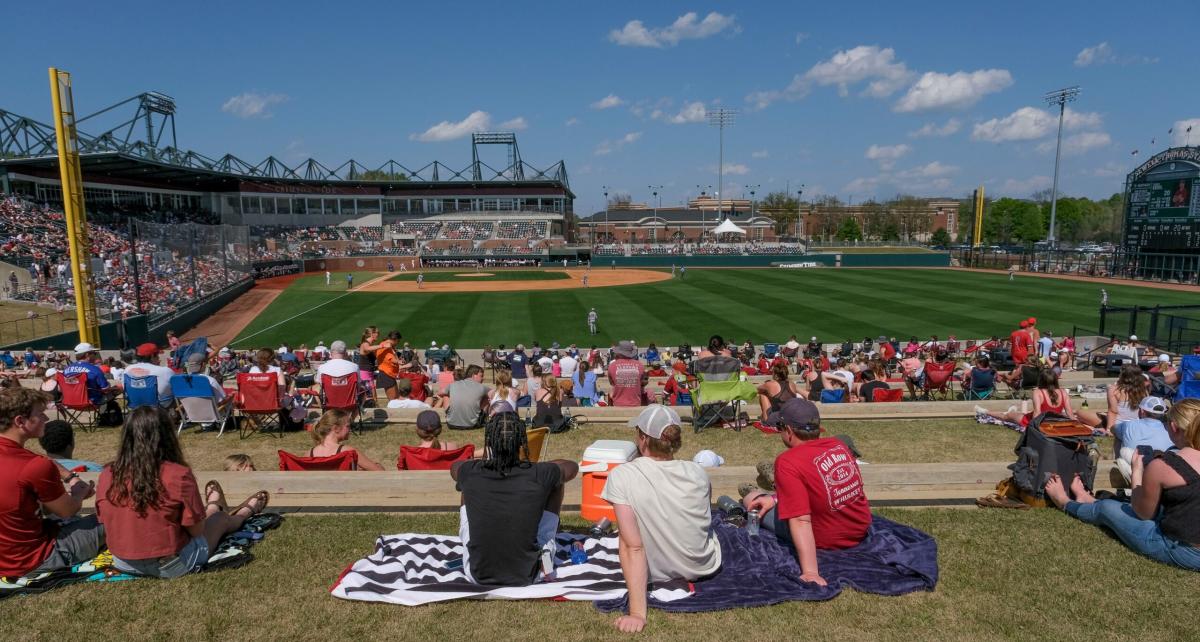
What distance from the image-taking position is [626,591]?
13.9ft

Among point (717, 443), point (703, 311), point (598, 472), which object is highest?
point (598, 472)

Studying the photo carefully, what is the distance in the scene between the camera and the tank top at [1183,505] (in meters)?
4.34

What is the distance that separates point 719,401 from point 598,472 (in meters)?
4.17

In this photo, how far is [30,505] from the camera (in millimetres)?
4281

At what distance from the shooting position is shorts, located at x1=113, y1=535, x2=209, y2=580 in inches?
172

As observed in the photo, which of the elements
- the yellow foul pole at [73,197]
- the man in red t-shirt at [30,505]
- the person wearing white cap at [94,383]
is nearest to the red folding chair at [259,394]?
the person wearing white cap at [94,383]

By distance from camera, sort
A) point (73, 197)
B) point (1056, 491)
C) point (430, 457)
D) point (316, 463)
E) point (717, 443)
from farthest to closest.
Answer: point (73, 197) < point (717, 443) < point (430, 457) < point (316, 463) < point (1056, 491)

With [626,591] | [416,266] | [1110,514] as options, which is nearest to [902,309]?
[1110,514]

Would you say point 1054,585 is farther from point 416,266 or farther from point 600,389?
point 416,266

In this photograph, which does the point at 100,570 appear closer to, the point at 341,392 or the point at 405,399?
the point at 341,392

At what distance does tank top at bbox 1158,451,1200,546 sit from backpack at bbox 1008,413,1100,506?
0.94 metres

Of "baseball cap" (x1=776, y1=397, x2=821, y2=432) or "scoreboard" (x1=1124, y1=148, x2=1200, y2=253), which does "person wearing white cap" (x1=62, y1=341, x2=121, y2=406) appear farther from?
"scoreboard" (x1=1124, y1=148, x2=1200, y2=253)

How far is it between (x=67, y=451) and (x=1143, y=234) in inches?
2238

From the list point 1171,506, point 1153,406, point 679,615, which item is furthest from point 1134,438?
point 679,615
